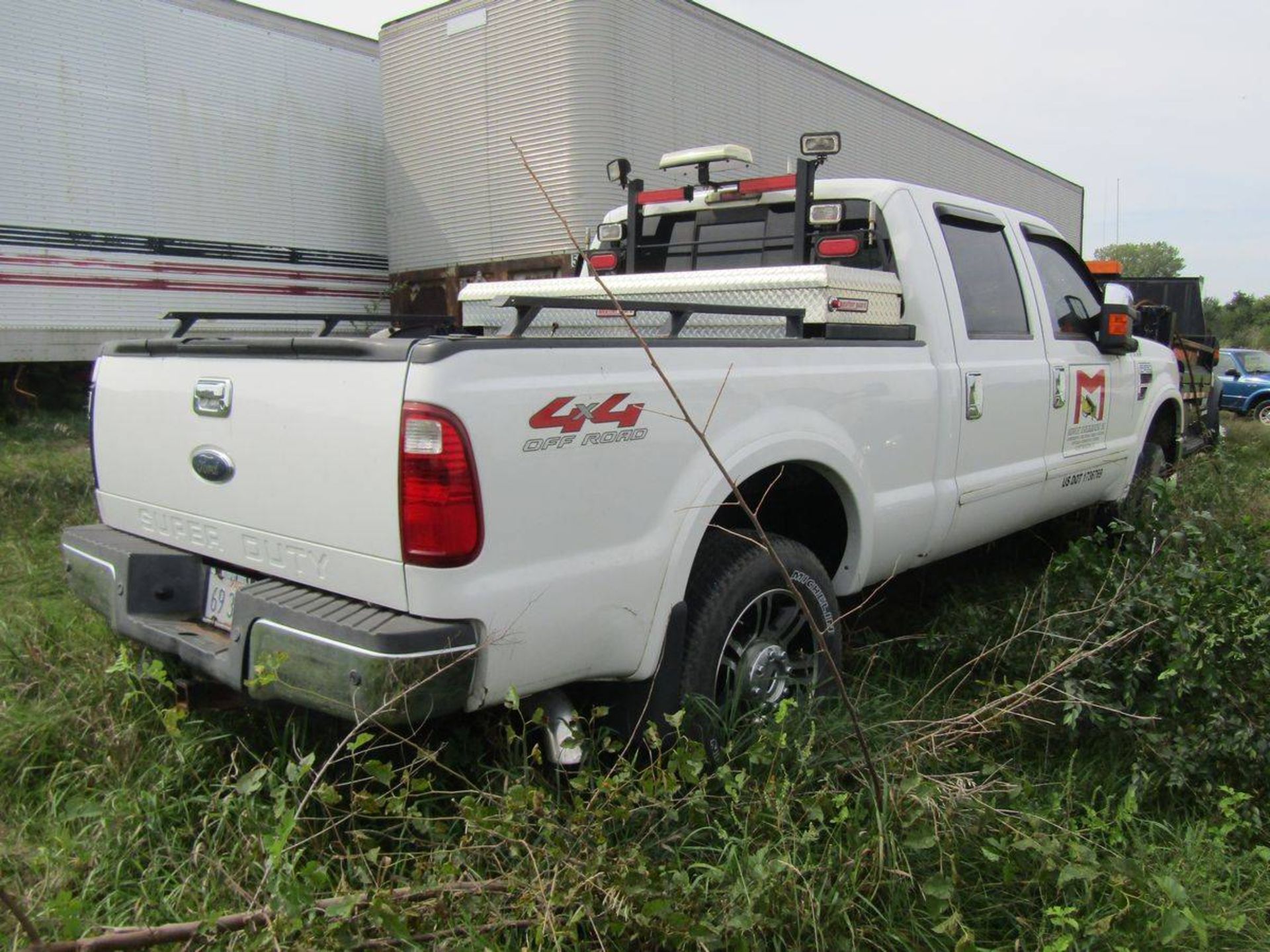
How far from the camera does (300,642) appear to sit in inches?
89.2

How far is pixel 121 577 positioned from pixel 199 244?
8.50 m

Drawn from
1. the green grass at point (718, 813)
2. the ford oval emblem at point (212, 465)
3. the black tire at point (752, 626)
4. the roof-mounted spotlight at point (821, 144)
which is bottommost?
the green grass at point (718, 813)

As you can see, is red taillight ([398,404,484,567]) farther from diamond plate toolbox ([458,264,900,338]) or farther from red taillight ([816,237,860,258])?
red taillight ([816,237,860,258])

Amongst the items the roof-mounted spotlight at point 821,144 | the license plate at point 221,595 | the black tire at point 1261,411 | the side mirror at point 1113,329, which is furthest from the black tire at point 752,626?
the black tire at point 1261,411

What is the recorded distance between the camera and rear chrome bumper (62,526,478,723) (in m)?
2.15

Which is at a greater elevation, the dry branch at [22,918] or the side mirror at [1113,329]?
the side mirror at [1113,329]

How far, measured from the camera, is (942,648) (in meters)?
3.81

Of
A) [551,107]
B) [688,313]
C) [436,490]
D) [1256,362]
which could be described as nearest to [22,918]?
[436,490]

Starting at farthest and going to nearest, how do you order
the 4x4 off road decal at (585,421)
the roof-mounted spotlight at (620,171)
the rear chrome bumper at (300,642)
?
the roof-mounted spotlight at (620,171) < the 4x4 off road decal at (585,421) < the rear chrome bumper at (300,642)

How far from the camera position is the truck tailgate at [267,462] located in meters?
2.25

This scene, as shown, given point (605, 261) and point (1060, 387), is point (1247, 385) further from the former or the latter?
point (605, 261)

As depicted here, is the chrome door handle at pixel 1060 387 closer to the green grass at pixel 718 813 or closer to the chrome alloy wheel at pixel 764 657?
the green grass at pixel 718 813

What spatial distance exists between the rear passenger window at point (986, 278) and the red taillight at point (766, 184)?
25.5 inches

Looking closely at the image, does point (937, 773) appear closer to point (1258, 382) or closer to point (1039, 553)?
point (1039, 553)
